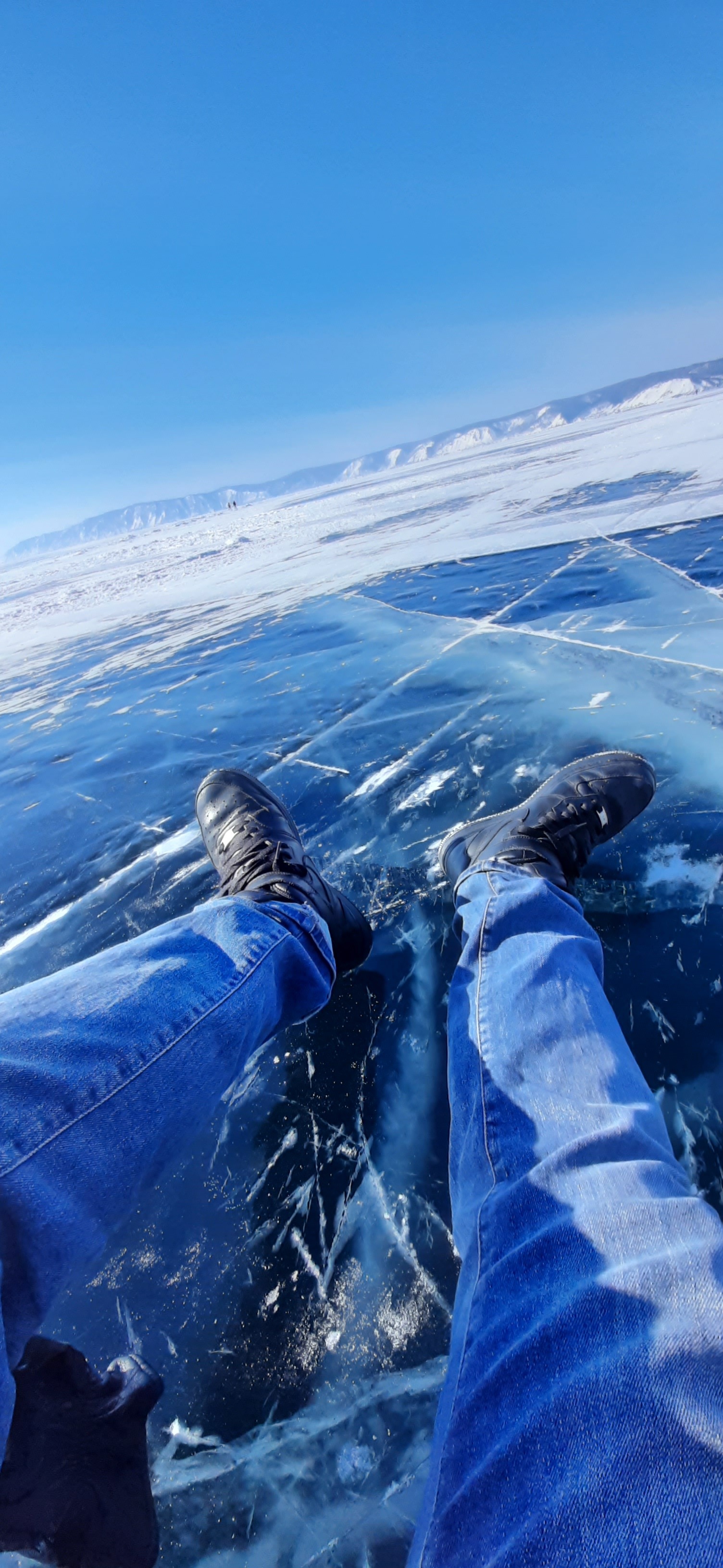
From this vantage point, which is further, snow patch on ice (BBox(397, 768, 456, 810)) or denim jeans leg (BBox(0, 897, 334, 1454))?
snow patch on ice (BBox(397, 768, 456, 810))

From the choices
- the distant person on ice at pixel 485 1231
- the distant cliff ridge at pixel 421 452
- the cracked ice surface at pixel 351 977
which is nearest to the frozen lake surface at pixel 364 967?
the cracked ice surface at pixel 351 977

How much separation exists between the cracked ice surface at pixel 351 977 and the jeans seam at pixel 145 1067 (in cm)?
24

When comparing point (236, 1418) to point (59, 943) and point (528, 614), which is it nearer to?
point (59, 943)

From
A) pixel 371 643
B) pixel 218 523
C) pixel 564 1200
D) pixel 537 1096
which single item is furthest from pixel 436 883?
pixel 218 523

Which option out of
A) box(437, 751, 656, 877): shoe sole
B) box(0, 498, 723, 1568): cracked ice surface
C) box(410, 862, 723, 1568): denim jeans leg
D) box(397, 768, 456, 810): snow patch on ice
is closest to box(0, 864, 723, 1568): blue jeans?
box(410, 862, 723, 1568): denim jeans leg

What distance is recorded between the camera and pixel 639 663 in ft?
7.32

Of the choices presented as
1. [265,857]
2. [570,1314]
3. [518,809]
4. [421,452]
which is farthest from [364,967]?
[421,452]

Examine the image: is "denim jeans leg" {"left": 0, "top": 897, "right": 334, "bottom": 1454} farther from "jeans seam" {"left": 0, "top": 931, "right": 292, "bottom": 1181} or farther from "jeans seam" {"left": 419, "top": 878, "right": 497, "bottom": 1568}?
"jeans seam" {"left": 419, "top": 878, "right": 497, "bottom": 1568}

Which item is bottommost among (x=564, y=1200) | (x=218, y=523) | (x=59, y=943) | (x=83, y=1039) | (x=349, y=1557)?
(x=349, y=1557)

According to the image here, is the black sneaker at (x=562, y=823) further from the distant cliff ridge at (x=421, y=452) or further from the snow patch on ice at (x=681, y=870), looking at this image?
the distant cliff ridge at (x=421, y=452)

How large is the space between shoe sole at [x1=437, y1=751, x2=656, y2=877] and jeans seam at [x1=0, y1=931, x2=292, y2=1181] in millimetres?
537

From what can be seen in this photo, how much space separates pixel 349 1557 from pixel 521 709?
190 centimetres

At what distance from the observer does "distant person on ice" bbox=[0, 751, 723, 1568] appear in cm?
45

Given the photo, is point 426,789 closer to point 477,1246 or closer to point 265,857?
point 265,857
